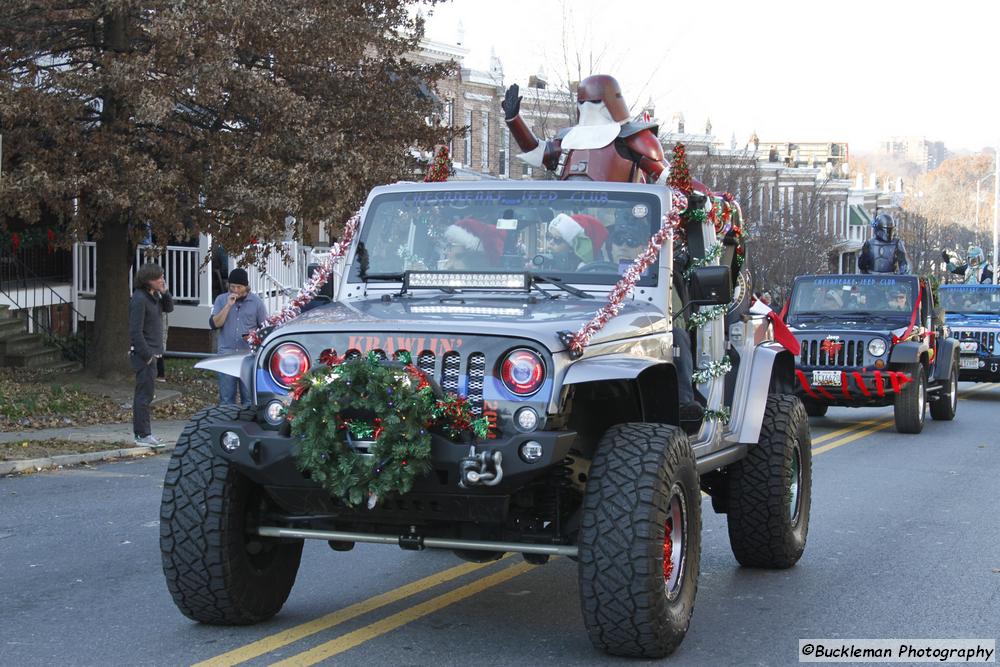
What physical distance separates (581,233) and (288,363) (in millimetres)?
1890

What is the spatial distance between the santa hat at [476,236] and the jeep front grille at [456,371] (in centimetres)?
143

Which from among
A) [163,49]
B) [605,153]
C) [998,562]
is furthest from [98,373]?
[998,562]

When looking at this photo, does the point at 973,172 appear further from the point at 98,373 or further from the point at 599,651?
the point at 599,651

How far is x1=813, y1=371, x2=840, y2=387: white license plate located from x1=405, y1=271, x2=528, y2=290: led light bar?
1076 cm

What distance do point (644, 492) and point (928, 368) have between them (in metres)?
13.3

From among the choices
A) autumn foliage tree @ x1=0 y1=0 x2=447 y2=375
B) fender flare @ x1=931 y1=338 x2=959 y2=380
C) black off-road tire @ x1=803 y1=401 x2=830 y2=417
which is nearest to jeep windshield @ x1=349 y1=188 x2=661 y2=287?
autumn foliage tree @ x1=0 y1=0 x2=447 y2=375

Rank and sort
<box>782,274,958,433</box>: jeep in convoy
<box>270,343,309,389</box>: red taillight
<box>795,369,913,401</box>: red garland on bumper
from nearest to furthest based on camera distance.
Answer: <box>270,343,309,389</box>: red taillight < <box>795,369,913,401</box>: red garland on bumper < <box>782,274,958,433</box>: jeep in convoy

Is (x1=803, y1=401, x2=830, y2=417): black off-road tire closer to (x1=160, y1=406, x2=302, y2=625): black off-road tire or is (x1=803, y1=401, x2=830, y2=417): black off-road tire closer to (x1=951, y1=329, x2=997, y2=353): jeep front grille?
(x1=951, y1=329, x2=997, y2=353): jeep front grille

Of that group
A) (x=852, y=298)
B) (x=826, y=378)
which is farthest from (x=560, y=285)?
(x=852, y=298)

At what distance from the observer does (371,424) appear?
551cm

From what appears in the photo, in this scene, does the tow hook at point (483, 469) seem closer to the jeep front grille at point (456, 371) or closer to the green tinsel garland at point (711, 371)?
the jeep front grille at point (456, 371)

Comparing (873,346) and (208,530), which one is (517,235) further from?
(873,346)

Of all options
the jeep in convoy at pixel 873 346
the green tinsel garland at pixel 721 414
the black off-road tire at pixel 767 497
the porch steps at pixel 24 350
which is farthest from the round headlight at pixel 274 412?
the porch steps at pixel 24 350

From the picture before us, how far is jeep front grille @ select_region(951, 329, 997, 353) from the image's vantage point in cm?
2283
